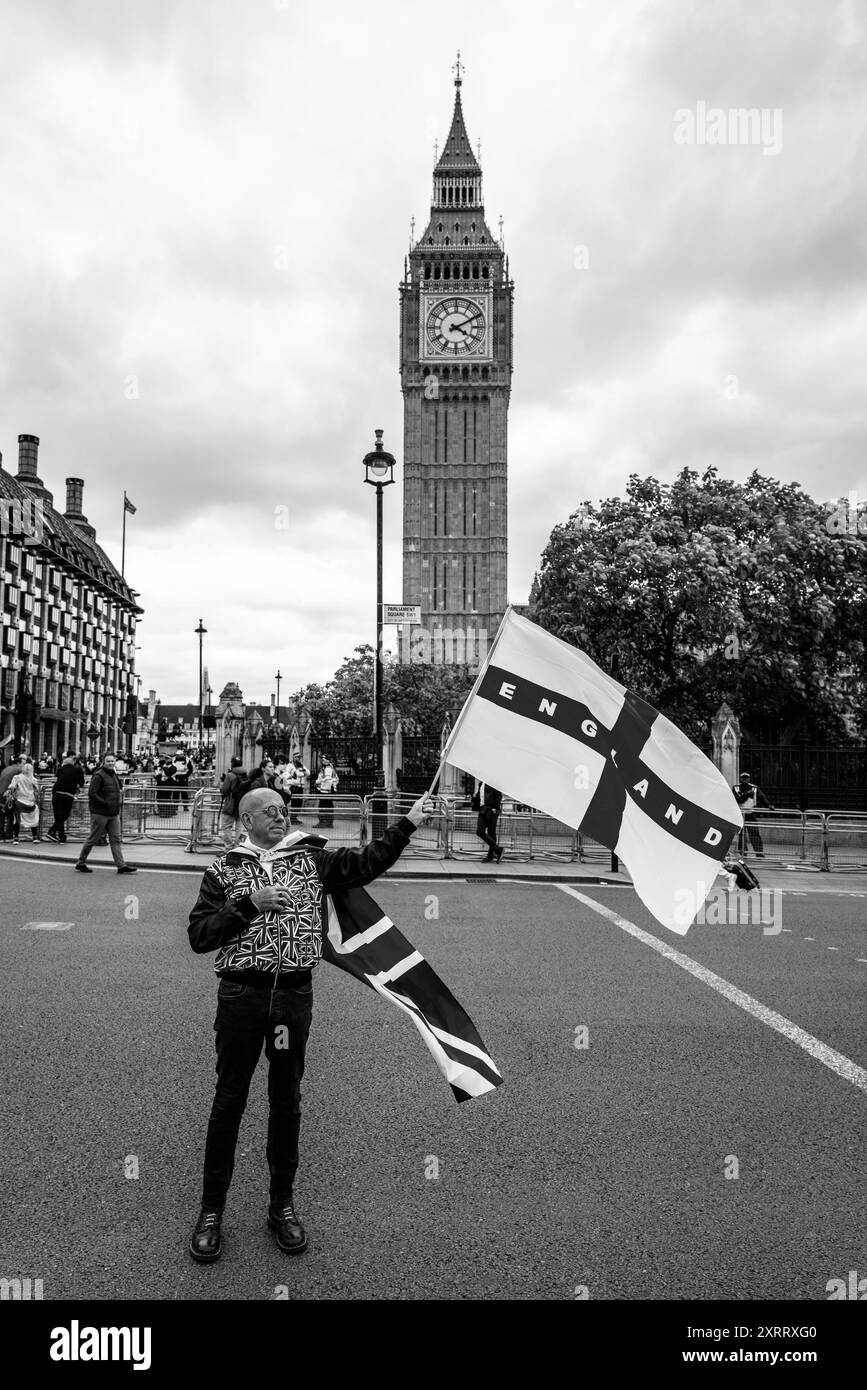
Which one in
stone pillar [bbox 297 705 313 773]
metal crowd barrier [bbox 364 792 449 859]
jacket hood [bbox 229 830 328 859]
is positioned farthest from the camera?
stone pillar [bbox 297 705 313 773]

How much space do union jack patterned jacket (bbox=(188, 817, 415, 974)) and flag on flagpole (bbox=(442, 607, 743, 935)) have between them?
79cm

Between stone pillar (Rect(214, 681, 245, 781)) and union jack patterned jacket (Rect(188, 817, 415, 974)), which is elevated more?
stone pillar (Rect(214, 681, 245, 781))

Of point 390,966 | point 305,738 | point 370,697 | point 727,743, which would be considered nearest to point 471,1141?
point 390,966

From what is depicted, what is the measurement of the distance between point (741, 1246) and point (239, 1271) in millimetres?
1969

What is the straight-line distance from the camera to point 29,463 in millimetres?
75375

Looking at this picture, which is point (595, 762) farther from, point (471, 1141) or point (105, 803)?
point (105, 803)

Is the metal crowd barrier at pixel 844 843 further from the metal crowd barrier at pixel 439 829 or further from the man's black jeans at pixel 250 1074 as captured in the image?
the man's black jeans at pixel 250 1074

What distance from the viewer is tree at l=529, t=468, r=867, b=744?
29.8 metres

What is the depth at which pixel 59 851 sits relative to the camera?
18.7 meters

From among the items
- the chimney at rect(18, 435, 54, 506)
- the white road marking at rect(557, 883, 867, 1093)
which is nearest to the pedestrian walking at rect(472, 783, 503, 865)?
the white road marking at rect(557, 883, 867, 1093)

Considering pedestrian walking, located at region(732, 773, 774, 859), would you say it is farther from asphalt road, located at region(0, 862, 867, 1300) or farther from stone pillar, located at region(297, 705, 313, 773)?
stone pillar, located at region(297, 705, 313, 773)

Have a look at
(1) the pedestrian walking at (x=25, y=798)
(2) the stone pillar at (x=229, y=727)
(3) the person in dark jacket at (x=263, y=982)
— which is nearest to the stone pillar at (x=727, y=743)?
(2) the stone pillar at (x=229, y=727)

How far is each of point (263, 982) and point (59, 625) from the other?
71.5m
